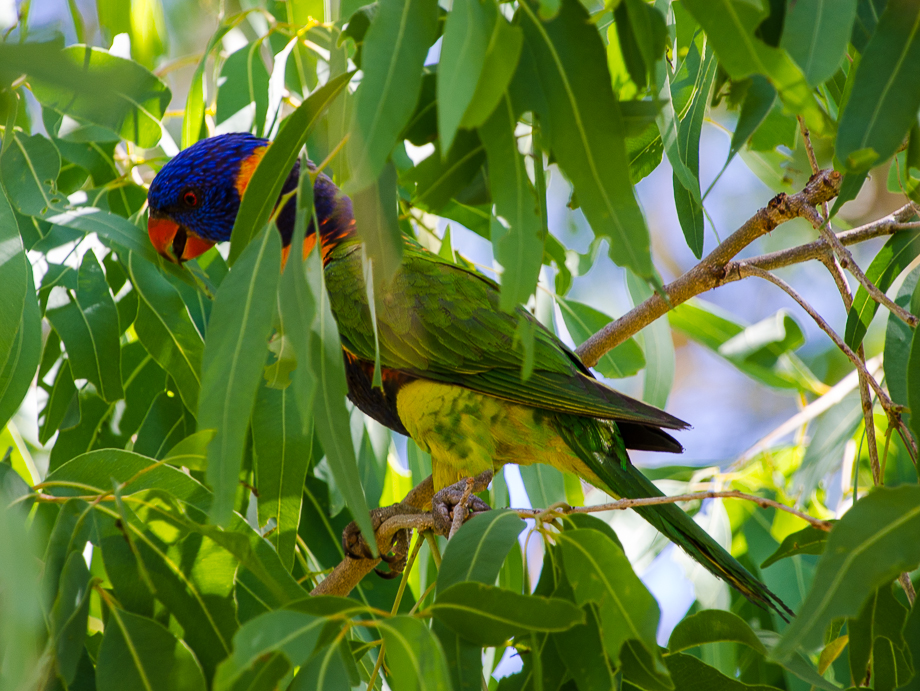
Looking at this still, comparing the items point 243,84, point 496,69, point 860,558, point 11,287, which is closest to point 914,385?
point 860,558

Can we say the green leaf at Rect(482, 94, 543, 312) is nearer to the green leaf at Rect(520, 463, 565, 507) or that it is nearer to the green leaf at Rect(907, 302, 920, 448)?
the green leaf at Rect(907, 302, 920, 448)

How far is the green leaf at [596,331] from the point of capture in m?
1.72

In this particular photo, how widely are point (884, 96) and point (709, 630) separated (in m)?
Answer: 0.63

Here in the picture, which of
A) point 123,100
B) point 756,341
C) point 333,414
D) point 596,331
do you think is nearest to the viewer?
point 333,414

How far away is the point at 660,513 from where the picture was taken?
1259 mm

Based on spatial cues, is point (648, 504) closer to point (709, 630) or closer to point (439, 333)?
point (709, 630)

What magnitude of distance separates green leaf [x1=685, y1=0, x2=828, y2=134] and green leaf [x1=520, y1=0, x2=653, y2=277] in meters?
0.10

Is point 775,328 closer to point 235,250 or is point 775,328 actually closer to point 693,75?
point 693,75

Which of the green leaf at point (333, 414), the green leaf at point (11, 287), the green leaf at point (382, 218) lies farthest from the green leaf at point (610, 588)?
the green leaf at point (11, 287)

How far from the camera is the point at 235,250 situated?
3.15 feet

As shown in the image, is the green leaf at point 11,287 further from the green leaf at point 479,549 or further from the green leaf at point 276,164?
the green leaf at point 479,549

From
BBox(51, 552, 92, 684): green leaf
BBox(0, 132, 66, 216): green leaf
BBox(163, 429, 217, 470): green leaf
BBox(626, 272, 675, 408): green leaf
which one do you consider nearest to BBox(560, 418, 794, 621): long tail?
BBox(626, 272, 675, 408): green leaf

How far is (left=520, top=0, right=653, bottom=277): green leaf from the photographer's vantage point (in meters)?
0.76

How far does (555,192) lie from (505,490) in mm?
1439
